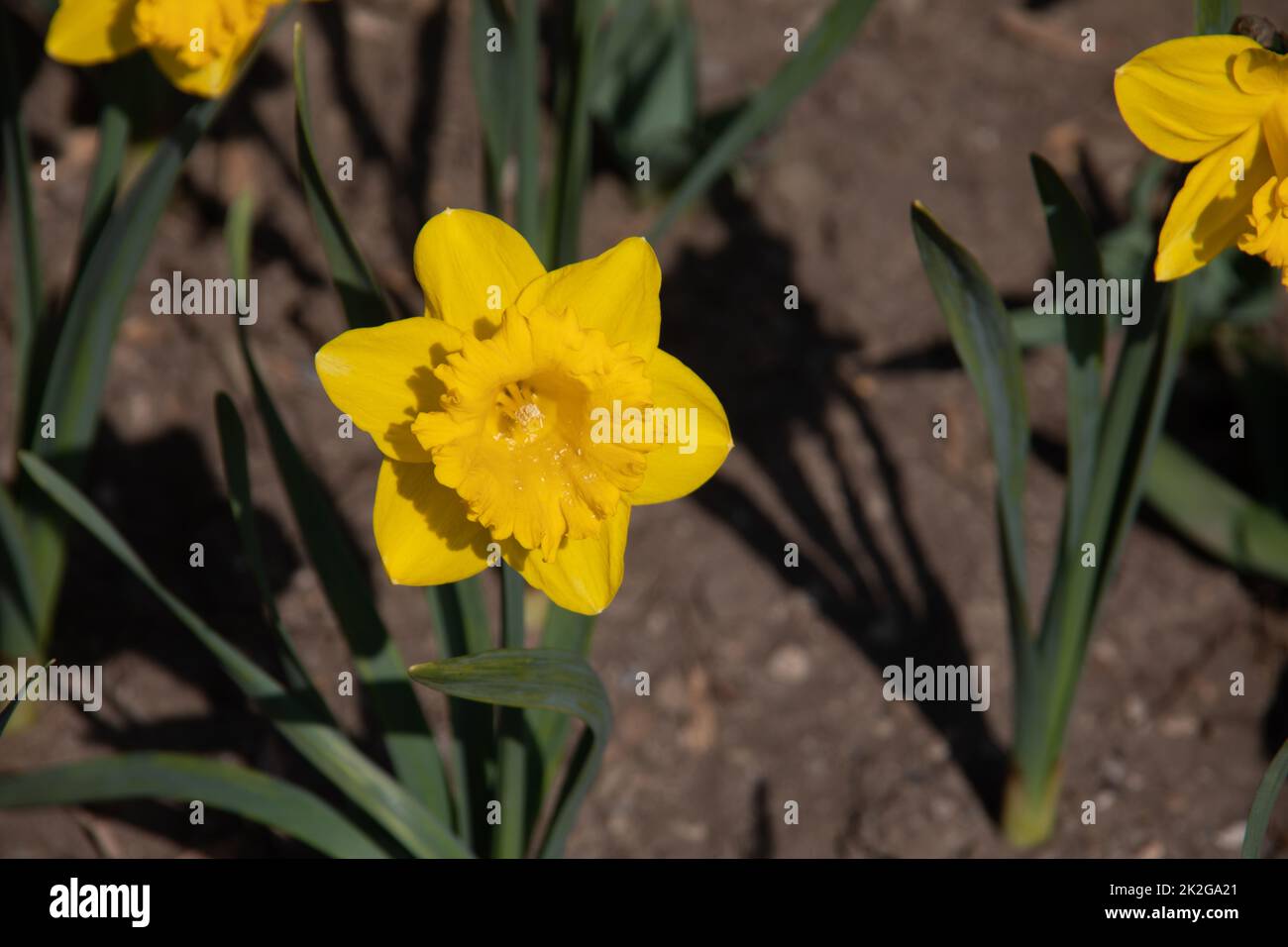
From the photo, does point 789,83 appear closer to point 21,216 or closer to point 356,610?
point 356,610

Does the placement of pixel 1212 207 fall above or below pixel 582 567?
above

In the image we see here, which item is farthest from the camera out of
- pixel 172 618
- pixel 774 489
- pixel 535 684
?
pixel 774 489

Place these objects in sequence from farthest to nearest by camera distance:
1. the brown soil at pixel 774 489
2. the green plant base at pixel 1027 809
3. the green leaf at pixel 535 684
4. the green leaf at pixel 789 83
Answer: the brown soil at pixel 774 489, the green plant base at pixel 1027 809, the green leaf at pixel 789 83, the green leaf at pixel 535 684

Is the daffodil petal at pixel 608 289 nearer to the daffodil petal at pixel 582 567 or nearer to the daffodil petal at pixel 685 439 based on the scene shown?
the daffodil petal at pixel 685 439

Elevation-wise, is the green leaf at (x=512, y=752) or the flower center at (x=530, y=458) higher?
the flower center at (x=530, y=458)

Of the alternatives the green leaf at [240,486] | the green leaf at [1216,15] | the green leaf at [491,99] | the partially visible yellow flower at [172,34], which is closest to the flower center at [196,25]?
the partially visible yellow flower at [172,34]

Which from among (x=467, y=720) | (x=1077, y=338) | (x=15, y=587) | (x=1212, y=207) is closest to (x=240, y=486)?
(x=467, y=720)
